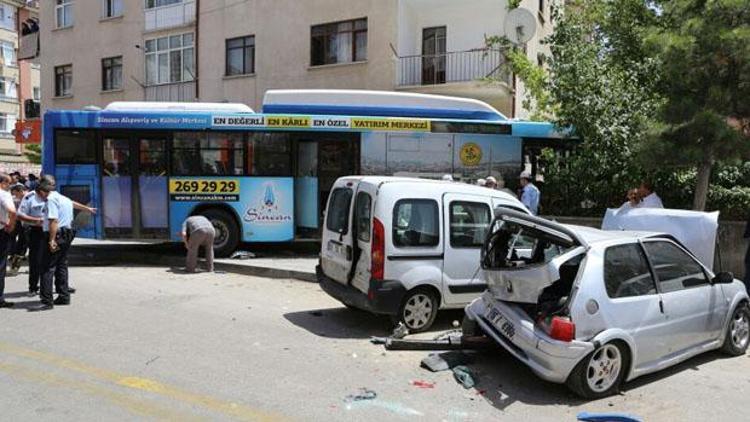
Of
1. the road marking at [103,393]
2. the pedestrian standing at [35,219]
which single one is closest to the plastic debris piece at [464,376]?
the road marking at [103,393]

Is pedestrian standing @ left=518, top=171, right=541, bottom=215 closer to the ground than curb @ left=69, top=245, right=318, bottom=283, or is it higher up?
higher up

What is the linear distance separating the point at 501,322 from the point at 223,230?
7929 mm

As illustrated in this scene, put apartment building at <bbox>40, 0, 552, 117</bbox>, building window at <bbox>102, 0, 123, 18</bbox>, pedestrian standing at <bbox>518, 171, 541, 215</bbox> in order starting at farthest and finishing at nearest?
building window at <bbox>102, 0, 123, 18</bbox> < apartment building at <bbox>40, 0, 552, 117</bbox> < pedestrian standing at <bbox>518, 171, 541, 215</bbox>

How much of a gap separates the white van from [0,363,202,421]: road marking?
108 inches

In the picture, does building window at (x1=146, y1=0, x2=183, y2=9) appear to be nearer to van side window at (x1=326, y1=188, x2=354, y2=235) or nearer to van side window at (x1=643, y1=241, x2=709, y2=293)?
van side window at (x1=326, y1=188, x2=354, y2=235)

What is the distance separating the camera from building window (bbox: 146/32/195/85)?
2573 centimetres

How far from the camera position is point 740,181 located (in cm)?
1184

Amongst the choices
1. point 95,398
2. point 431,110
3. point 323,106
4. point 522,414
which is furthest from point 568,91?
point 95,398

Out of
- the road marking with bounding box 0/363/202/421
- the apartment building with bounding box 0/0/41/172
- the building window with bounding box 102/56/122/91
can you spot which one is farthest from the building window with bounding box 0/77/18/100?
the road marking with bounding box 0/363/202/421

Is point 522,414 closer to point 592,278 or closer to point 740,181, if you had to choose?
point 592,278

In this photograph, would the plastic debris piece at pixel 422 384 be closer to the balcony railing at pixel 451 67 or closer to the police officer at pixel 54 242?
the police officer at pixel 54 242

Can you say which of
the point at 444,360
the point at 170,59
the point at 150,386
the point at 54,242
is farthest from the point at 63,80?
the point at 444,360

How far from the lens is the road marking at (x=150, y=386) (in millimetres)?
4781

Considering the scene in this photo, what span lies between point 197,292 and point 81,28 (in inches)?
942
